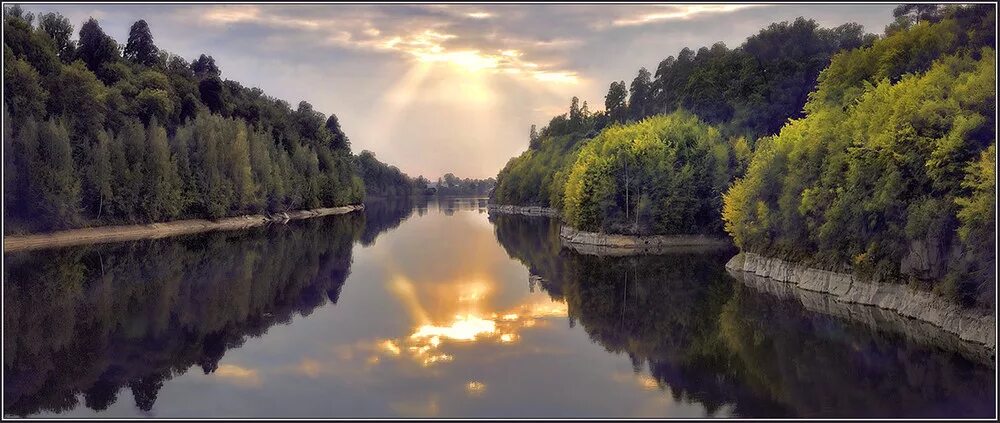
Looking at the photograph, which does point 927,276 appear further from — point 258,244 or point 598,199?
point 258,244

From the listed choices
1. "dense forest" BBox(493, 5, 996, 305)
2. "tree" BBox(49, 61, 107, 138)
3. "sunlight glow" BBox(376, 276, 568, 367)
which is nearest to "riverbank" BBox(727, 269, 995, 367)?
"dense forest" BBox(493, 5, 996, 305)

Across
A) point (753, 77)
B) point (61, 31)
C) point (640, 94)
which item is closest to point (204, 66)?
point (61, 31)

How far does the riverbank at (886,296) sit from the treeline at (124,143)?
5835 centimetres

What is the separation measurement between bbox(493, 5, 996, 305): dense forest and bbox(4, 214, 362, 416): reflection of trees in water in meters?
27.2

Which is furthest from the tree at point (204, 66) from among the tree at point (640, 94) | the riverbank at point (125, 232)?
the tree at point (640, 94)

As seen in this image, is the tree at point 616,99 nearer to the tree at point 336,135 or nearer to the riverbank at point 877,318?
the tree at point 336,135

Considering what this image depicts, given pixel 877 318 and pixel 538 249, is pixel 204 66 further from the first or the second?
pixel 877 318

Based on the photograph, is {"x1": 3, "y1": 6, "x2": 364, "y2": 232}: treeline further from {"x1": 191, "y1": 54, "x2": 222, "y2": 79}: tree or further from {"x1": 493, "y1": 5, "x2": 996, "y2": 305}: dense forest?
{"x1": 493, "y1": 5, "x2": 996, "y2": 305}: dense forest

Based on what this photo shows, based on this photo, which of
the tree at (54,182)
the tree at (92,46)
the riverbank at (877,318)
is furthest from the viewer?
the tree at (92,46)

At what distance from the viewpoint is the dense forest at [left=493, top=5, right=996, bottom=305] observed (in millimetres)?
31766

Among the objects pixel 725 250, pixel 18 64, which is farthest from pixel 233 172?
pixel 725 250

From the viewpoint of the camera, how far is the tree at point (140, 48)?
432ft

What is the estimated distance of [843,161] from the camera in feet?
138

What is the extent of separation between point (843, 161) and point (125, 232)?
2619 inches
